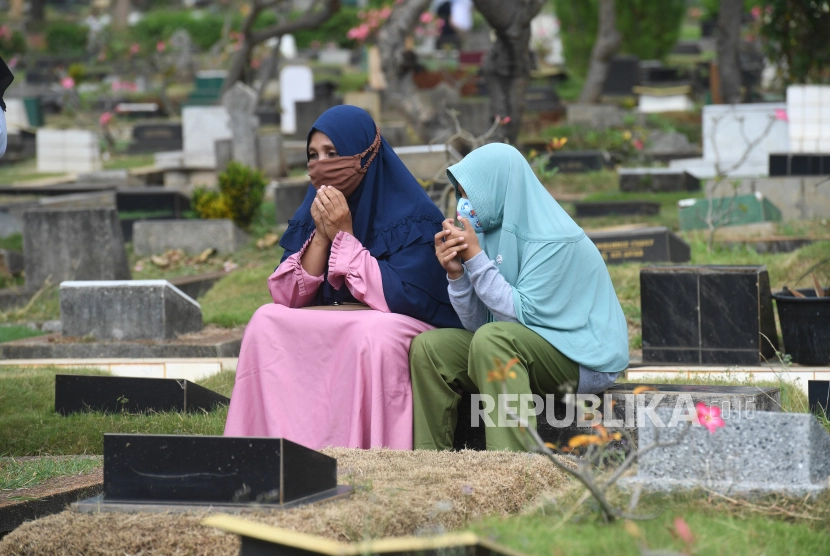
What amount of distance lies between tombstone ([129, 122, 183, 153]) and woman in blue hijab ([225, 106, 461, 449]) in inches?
643

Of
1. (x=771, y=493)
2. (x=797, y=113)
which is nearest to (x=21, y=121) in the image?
(x=797, y=113)

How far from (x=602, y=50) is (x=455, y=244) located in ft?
55.1

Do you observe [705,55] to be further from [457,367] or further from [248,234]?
[457,367]

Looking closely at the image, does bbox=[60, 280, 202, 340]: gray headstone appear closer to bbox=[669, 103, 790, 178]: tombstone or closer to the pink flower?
the pink flower

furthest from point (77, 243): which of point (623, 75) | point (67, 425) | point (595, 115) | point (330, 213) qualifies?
point (623, 75)

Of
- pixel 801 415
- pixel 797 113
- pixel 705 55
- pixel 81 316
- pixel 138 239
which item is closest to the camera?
pixel 801 415

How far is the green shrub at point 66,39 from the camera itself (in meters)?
41.3

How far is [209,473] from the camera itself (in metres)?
3.15

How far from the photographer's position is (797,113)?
1243 centimetres

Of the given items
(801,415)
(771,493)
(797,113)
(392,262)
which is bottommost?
(771,493)

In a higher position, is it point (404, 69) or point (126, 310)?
point (404, 69)

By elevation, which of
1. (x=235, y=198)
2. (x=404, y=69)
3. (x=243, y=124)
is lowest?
(x=235, y=198)

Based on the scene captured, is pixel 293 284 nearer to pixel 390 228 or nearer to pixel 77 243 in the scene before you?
pixel 390 228

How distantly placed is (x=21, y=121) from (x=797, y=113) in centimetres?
1677
